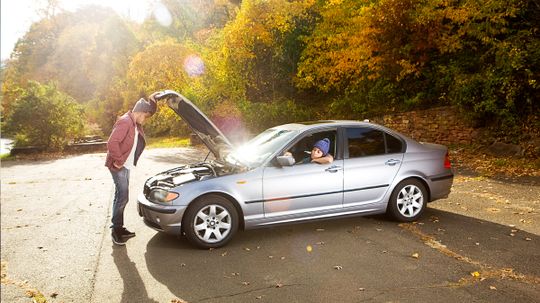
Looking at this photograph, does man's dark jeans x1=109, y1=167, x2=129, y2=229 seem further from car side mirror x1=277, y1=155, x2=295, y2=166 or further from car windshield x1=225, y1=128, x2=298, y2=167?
car side mirror x1=277, y1=155, x2=295, y2=166

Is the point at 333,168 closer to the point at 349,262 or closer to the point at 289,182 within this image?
the point at 289,182

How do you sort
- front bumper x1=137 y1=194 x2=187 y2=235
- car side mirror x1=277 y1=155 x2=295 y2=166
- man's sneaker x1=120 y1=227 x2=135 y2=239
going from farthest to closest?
man's sneaker x1=120 y1=227 x2=135 y2=239
car side mirror x1=277 y1=155 x2=295 y2=166
front bumper x1=137 y1=194 x2=187 y2=235

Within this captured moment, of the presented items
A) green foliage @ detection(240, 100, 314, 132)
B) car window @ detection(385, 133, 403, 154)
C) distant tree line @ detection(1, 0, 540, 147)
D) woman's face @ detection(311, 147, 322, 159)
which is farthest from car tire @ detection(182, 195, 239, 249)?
green foliage @ detection(240, 100, 314, 132)

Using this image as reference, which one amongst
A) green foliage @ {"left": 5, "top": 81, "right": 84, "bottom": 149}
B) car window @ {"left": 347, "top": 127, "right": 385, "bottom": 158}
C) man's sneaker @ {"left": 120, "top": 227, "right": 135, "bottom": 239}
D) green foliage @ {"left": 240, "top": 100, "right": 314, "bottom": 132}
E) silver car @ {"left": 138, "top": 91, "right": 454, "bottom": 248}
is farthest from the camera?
green foliage @ {"left": 240, "top": 100, "right": 314, "bottom": 132}

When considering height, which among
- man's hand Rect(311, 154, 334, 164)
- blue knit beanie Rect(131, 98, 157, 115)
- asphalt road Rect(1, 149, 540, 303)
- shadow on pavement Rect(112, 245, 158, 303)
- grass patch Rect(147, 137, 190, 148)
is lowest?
grass patch Rect(147, 137, 190, 148)

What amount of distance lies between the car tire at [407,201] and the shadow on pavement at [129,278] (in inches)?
146

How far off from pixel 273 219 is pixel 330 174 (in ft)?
3.32

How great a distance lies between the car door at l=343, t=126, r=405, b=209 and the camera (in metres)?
6.18

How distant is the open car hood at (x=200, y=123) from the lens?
6.79 m

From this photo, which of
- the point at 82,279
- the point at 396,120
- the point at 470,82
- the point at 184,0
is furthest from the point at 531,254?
the point at 184,0

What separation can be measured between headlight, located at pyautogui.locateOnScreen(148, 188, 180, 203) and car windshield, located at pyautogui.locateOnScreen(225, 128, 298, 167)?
1.11 m

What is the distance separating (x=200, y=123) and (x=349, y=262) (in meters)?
3.31

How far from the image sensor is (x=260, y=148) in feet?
21.2

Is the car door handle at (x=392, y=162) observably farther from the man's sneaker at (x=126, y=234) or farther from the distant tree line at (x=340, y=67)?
the distant tree line at (x=340, y=67)
